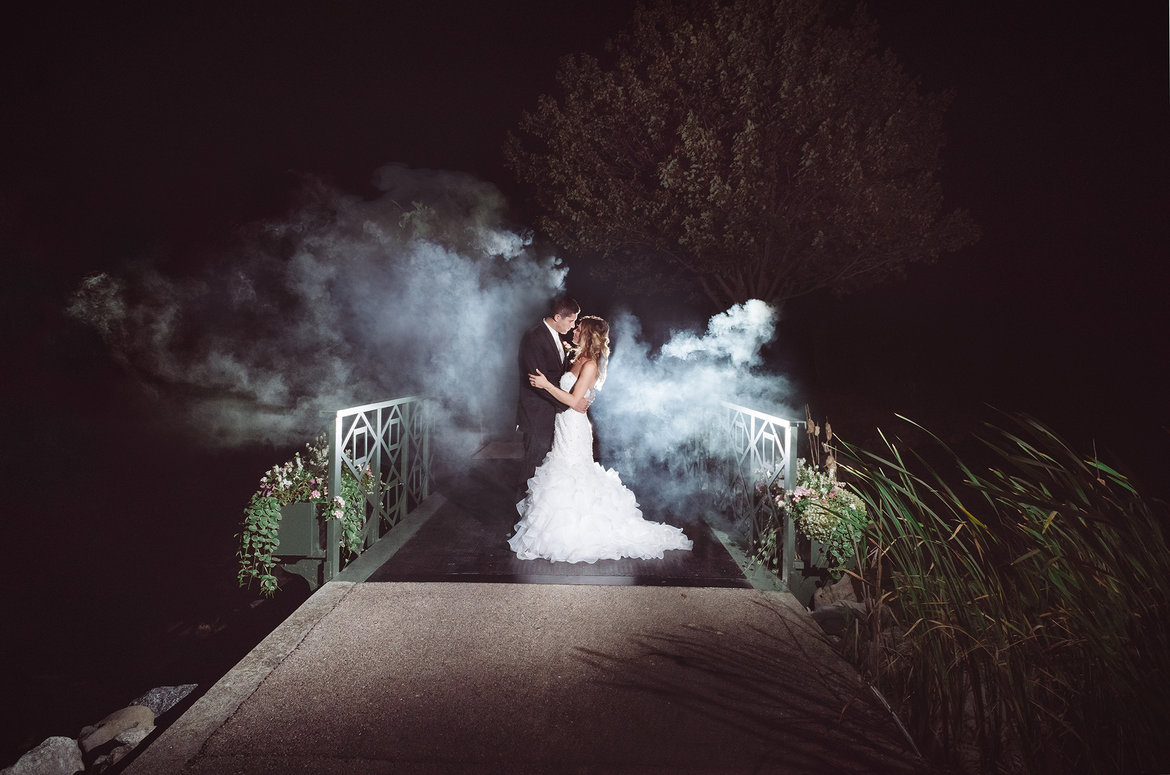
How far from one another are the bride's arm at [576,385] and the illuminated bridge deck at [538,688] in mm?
1512

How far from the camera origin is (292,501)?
14.7 ft

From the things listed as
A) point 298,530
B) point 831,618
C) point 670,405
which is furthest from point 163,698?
point 670,405

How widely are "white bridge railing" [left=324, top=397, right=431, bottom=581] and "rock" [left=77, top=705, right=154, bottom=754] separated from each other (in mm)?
Answer: 1246

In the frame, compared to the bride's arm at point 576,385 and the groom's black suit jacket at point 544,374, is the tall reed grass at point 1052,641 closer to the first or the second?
the bride's arm at point 576,385

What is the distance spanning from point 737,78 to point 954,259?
7696 millimetres

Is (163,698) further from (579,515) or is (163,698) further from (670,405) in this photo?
(670,405)

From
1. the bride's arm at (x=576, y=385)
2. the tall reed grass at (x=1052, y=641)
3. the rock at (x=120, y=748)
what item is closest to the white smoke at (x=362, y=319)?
the bride's arm at (x=576, y=385)

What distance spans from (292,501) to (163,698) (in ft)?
5.28

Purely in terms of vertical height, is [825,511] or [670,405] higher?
[670,405]

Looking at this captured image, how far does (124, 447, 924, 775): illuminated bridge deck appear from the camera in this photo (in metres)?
2.39

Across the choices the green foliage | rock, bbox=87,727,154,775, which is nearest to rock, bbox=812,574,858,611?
the green foliage

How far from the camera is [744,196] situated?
10.9 metres

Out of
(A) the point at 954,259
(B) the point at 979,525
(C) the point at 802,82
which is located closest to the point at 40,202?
(C) the point at 802,82

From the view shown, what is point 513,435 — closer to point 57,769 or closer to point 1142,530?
point 57,769
